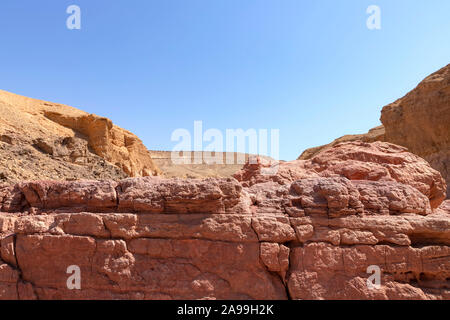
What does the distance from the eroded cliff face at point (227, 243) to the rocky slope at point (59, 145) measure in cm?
857

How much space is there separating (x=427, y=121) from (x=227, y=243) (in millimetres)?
17476

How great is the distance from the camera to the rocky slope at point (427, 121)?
15188 millimetres

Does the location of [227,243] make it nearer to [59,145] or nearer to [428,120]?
[59,145]

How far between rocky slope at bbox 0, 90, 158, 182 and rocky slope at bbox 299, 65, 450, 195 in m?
17.3

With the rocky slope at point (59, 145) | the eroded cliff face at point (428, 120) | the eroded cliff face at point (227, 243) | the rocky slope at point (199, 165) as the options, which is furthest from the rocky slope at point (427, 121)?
the rocky slope at point (199, 165)

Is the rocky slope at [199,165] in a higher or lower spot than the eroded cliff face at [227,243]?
higher

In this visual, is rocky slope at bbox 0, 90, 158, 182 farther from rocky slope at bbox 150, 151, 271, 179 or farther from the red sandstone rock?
rocky slope at bbox 150, 151, 271, 179

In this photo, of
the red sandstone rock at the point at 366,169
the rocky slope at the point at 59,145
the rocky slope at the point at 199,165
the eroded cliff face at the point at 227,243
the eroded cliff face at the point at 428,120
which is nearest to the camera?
the eroded cliff face at the point at 227,243

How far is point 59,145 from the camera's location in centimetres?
1573

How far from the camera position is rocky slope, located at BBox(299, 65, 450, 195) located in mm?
15188

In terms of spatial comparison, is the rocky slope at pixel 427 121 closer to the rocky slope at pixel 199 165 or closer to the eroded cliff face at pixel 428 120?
the eroded cliff face at pixel 428 120
